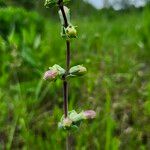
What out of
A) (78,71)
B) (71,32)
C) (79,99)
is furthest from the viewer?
(79,99)

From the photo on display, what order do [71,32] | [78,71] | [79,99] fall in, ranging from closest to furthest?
[71,32], [78,71], [79,99]

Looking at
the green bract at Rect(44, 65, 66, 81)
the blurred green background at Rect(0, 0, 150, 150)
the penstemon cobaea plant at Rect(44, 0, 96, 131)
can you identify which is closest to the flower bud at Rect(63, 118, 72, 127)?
the penstemon cobaea plant at Rect(44, 0, 96, 131)

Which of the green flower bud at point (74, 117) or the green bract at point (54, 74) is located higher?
the green bract at point (54, 74)

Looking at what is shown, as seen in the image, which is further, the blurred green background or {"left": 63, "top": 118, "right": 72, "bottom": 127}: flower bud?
the blurred green background

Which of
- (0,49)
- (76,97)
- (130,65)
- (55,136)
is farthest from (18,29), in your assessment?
(55,136)

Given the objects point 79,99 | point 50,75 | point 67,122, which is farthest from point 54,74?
point 79,99

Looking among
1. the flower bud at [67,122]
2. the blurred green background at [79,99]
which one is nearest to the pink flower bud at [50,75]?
the flower bud at [67,122]

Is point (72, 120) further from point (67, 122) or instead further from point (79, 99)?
point (79, 99)

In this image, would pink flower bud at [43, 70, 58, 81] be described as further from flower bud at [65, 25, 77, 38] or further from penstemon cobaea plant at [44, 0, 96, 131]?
flower bud at [65, 25, 77, 38]

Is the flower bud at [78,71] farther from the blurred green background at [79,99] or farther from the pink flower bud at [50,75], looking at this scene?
the blurred green background at [79,99]

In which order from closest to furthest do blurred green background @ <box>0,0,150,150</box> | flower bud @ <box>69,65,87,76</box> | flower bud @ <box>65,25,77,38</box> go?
flower bud @ <box>65,25,77,38</box>
flower bud @ <box>69,65,87,76</box>
blurred green background @ <box>0,0,150,150</box>

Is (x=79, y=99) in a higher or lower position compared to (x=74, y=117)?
higher
